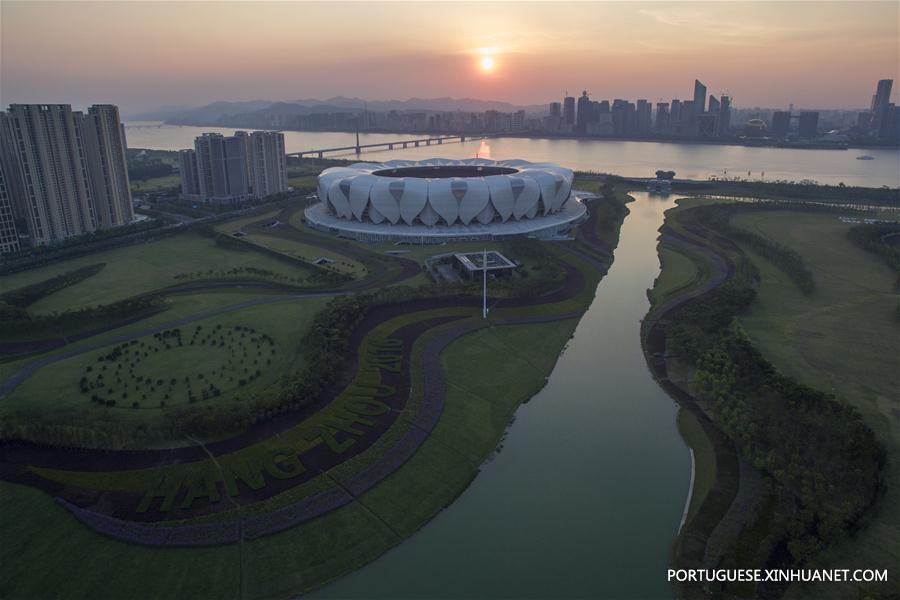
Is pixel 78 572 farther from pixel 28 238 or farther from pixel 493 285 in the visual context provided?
pixel 28 238

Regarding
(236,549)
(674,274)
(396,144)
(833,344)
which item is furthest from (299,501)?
(396,144)

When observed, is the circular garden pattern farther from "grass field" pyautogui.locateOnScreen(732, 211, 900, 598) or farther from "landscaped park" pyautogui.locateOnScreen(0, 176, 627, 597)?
"grass field" pyautogui.locateOnScreen(732, 211, 900, 598)

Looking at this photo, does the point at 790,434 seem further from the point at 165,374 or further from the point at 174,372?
the point at 165,374

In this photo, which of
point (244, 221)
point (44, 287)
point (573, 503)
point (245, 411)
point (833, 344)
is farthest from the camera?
point (244, 221)

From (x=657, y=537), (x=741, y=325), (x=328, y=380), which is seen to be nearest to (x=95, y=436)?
(x=328, y=380)

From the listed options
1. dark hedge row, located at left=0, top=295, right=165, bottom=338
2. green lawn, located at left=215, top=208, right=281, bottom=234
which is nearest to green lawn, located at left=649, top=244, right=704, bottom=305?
dark hedge row, located at left=0, top=295, right=165, bottom=338

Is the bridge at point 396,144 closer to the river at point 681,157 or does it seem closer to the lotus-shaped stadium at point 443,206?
the river at point 681,157
